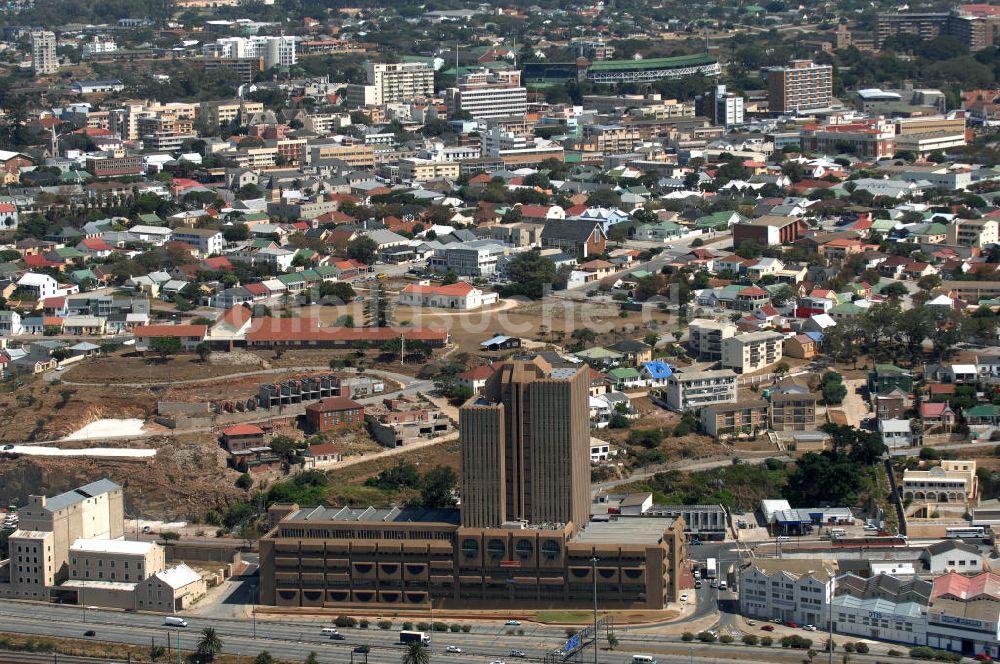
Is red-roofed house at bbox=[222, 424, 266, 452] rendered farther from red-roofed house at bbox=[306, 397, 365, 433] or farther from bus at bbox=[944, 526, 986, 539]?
bus at bbox=[944, 526, 986, 539]

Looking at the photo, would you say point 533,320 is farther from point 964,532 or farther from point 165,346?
point 964,532

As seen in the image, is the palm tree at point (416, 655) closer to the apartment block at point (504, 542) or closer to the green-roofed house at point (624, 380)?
the apartment block at point (504, 542)

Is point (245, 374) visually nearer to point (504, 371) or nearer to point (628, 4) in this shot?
point (504, 371)

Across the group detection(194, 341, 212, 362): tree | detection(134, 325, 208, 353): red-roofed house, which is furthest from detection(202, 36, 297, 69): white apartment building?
detection(194, 341, 212, 362): tree

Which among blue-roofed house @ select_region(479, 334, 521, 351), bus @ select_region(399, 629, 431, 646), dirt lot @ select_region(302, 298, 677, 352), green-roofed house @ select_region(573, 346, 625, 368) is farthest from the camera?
dirt lot @ select_region(302, 298, 677, 352)

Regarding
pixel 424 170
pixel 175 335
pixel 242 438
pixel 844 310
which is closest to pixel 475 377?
pixel 242 438

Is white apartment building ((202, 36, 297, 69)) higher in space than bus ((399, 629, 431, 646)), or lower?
higher
